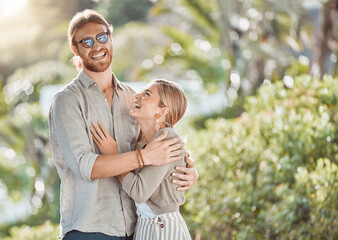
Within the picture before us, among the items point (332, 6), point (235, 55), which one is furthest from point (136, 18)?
point (332, 6)

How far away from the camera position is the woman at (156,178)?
1962mm

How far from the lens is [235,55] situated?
520 inches

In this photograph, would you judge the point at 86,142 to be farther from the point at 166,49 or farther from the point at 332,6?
the point at 166,49

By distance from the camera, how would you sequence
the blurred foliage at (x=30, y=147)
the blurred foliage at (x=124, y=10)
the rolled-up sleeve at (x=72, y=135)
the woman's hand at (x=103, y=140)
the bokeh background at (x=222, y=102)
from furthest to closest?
the blurred foliage at (x=124, y=10) < the blurred foliage at (x=30, y=147) < the bokeh background at (x=222, y=102) < the woman's hand at (x=103, y=140) < the rolled-up sleeve at (x=72, y=135)

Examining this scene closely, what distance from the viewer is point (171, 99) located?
2111 millimetres

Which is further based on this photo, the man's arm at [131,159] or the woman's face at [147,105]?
the woman's face at [147,105]

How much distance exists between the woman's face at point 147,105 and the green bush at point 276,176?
1.82 m

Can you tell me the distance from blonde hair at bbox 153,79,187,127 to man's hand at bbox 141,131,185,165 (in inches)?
5.1

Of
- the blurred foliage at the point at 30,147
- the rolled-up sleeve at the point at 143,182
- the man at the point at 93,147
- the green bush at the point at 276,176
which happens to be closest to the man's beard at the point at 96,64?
the man at the point at 93,147

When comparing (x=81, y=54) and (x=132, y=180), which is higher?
(x=81, y=54)

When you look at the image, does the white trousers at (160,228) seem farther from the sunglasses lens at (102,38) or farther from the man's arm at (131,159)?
the sunglasses lens at (102,38)

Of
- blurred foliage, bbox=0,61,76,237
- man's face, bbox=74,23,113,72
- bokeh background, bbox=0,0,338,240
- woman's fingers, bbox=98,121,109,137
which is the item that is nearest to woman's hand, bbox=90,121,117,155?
woman's fingers, bbox=98,121,109,137

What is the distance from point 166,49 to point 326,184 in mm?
9253

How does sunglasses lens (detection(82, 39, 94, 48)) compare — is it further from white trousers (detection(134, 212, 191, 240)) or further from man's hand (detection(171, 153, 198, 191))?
white trousers (detection(134, 212, 191, 240))
